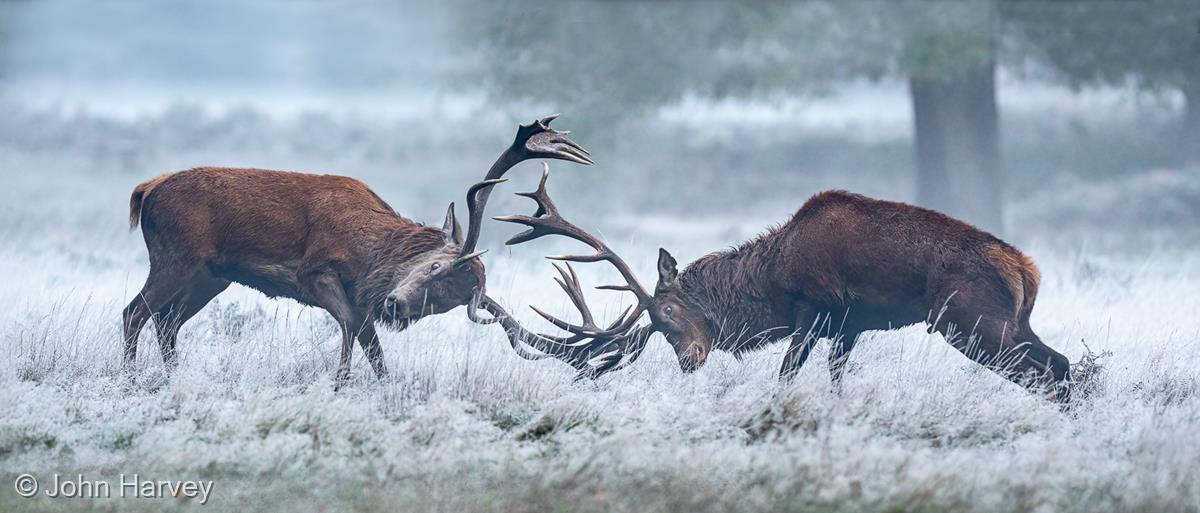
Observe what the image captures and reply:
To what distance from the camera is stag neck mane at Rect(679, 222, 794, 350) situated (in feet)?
26.4

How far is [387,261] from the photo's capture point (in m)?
7.84

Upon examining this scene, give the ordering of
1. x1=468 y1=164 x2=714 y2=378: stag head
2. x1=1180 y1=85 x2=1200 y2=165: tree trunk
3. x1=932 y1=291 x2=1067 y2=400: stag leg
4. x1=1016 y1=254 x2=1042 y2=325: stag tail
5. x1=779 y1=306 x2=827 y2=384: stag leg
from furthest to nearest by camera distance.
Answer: x1=1180 y1=85 x2=1200 y2=165: tree trunk < x1=468 y1=164 x2=714 y2=378: stag head < x1=779 y1=306 x2=827 y2=384: stag leg < x1=1016 y1=254 x2=1042 y2=325: stag tail < x1=932 y1=291 x2=1067 y2=400: stag leg

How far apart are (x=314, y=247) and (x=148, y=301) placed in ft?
3.79

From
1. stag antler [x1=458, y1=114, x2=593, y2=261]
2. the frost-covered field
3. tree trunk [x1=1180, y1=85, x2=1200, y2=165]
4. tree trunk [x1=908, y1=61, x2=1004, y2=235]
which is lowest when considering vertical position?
the frost-covered field

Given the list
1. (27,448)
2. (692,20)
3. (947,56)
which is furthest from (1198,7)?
(27,448)

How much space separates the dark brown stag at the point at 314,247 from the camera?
7730mm

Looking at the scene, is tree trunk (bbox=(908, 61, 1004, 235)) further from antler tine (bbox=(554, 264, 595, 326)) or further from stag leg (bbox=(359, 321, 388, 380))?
stag leg (bbox=(359, 321, 388, 380))

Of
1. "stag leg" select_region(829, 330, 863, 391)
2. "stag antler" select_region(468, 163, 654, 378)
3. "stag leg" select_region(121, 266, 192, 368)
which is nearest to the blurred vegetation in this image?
"stag leg" select_region(829, 330, 863, 391)

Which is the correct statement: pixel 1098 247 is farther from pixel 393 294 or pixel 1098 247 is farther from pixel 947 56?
pixel 393 294

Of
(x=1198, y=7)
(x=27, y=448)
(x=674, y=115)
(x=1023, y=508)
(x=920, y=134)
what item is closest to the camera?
(x=1023, y=508)

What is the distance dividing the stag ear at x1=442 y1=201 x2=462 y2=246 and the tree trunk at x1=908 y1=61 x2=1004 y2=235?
13.7 meters

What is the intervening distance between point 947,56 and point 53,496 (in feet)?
48.7

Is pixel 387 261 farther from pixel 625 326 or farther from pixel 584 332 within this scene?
pixel 625 326

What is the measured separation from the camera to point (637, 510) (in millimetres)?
5781
